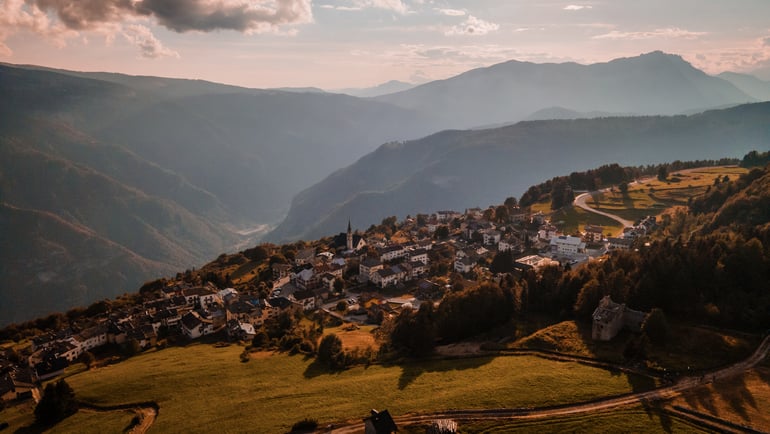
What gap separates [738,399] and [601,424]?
1037 centimetres

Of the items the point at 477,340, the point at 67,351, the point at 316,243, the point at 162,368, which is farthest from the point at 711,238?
the point at 316,243

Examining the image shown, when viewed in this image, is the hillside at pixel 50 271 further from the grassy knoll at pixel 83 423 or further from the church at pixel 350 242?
the grassy knoll at pixel 83 423

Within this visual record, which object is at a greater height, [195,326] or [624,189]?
[624,189]

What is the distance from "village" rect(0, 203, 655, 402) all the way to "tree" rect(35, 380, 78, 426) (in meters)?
10.6

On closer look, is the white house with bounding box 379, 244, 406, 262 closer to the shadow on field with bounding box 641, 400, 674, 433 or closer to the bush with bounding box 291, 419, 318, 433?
the bush with bounding box 291, 419, 318, 433

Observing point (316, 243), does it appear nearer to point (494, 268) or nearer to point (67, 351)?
point (494, 268)

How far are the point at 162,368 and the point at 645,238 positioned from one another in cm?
8403

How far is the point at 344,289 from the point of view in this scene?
78188 millimetres

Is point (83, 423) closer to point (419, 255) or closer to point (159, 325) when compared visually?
point (159, 325)

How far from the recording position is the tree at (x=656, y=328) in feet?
125

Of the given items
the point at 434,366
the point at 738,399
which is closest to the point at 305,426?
the point at 434,366

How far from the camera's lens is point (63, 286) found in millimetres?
173375

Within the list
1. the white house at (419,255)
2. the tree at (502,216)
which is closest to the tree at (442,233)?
the white house at (419,255)

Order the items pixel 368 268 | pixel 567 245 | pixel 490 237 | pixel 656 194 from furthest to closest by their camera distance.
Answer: pixel 656 194, pixel 490 237, pixel 567 245, pixel 368 268
